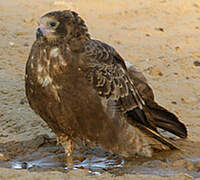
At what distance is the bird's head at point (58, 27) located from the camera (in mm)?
4988

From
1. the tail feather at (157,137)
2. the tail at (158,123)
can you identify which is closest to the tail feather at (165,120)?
the tail at (158,123)

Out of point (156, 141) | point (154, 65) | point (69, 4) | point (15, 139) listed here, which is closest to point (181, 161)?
point (156, 141)

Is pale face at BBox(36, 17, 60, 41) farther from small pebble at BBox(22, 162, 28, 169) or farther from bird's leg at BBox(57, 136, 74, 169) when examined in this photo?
small pebble at BBox(22, 162, 28, 169)

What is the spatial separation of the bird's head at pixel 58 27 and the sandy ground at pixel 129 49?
130cm

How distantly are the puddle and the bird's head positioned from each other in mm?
1350

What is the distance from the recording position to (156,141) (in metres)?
5.76

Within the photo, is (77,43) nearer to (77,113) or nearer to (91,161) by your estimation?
(77,113)

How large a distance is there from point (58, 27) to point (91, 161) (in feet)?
5.10

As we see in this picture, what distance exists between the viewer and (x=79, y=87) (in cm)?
498

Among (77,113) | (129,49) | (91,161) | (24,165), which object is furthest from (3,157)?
(129,49)

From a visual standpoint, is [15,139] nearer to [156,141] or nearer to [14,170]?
[14,170]

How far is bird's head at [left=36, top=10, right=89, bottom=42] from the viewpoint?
499 cm

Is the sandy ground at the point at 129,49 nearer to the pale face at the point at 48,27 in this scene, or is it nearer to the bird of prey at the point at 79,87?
the bird of prey at the point at 79,87

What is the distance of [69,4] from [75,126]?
5.82 metres
